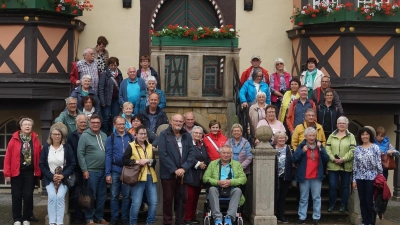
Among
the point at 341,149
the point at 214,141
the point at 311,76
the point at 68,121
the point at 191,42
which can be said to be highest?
the point at 191,42

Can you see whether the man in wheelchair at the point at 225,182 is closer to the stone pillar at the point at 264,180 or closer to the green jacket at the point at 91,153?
the stone pillar at the point at 264,180

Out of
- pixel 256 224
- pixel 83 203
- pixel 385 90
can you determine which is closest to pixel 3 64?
pixel 83 203

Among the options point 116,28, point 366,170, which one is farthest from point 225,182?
point 116,28

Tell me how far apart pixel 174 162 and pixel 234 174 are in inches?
37.5

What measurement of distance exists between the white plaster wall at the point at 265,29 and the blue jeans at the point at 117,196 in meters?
6.61

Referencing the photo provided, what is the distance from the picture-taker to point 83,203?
12.2m

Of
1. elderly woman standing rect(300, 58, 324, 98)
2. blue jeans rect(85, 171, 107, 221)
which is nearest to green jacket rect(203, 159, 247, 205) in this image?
blue jeans rect(85, 171, 107, 221)

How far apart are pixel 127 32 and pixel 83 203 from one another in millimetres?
6718

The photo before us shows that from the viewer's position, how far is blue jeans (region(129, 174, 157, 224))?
1217cm

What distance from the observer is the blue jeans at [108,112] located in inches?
564

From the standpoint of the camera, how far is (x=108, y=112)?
14383mm

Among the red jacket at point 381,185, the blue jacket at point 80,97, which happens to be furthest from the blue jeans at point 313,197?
the blue jacket at point 80,97

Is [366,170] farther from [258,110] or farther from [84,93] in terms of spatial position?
[84,93]

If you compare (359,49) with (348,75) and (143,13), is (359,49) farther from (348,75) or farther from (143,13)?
(143,13)
